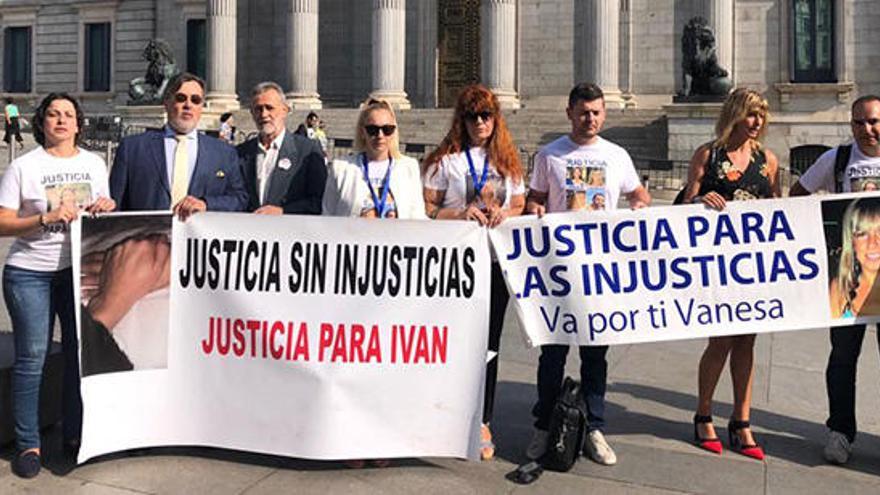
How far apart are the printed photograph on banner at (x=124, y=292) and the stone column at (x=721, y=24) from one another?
27.8 m

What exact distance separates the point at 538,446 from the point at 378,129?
2.32m

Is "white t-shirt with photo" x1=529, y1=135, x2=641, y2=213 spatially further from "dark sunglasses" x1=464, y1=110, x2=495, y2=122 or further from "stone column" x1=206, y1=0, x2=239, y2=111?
"stone column" x1=206, y1=0, x2=239, y2=111

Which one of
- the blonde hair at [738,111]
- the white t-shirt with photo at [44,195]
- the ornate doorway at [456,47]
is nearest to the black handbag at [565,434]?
the blonde hair at [738,111]

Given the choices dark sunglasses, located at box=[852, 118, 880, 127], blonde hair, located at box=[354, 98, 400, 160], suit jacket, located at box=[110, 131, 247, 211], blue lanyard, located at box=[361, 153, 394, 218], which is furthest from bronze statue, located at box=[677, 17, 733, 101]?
suit jacket, located at box=[110, 131, 247, 211]

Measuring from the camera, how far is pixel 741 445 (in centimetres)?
→ 580

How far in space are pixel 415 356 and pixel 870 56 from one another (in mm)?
29812

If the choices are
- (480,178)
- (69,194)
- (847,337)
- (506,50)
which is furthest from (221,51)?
(847,337)

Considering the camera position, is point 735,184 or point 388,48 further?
point 388,48

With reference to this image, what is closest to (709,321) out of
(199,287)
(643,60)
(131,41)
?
(199,287)

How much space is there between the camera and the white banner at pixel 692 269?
18.0 ft

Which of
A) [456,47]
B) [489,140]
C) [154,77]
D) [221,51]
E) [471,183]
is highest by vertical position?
[456,47]

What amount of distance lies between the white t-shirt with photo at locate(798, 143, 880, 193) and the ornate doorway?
29.7m

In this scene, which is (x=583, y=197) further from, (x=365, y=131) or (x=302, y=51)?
(x=302, y=51)

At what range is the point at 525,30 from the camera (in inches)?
1326
